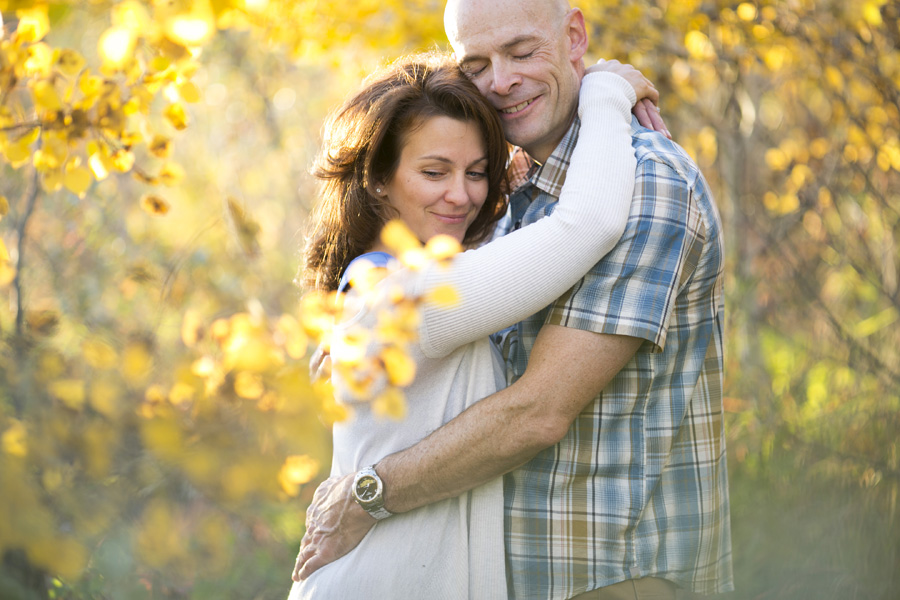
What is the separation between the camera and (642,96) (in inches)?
79.3

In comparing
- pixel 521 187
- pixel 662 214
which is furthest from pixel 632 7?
pixel 662 214

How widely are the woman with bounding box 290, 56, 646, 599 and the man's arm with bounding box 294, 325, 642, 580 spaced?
67 mm

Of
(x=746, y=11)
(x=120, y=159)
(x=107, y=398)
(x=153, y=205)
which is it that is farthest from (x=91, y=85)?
(x=746, y=11)

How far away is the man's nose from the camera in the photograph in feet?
6.57

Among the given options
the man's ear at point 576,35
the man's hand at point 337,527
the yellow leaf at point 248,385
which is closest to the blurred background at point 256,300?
the yellow leaf at point 248,385

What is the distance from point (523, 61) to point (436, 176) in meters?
0.39

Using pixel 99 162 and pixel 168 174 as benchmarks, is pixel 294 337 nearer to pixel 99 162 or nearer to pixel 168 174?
pixel 99 162

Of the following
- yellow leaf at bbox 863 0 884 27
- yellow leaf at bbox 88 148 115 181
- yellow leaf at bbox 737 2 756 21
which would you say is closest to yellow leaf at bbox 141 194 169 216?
yellow leaf at bbox 88 148 115 181

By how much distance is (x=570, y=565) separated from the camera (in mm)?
1668

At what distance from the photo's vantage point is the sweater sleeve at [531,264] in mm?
1516

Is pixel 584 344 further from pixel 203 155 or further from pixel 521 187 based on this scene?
pixel 203 155

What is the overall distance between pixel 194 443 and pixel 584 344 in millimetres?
832

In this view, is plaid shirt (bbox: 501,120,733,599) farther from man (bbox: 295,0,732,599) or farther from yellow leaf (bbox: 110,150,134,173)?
yellow leaf (bbox: 110,150,134,173)

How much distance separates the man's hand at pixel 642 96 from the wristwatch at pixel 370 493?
3.75 ft
